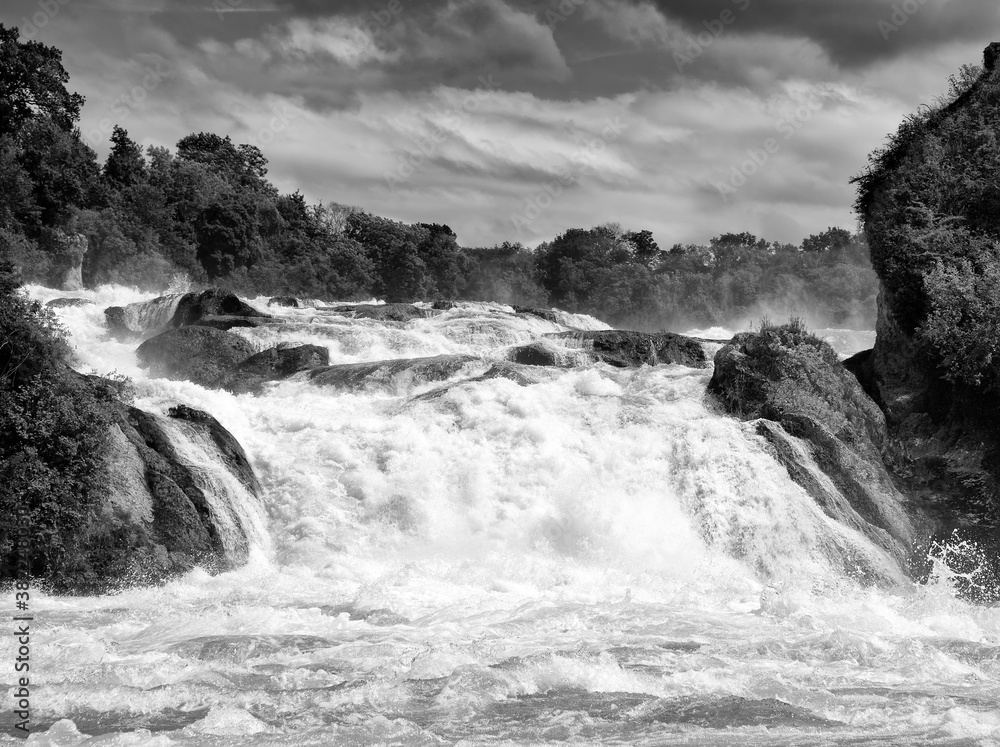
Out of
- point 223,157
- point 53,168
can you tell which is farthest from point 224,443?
point 223,157

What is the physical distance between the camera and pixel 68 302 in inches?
1073

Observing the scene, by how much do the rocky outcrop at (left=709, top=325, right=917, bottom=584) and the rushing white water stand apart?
A: 0.42m

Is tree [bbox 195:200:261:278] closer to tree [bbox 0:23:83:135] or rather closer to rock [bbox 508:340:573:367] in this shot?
tree [bbox 0:23:83:135]

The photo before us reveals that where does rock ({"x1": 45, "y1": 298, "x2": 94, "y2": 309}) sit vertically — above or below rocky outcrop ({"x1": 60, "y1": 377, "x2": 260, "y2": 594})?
above

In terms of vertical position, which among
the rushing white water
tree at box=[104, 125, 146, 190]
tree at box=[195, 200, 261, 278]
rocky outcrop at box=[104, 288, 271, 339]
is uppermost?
tree at box=[104, 125, 146, 190]

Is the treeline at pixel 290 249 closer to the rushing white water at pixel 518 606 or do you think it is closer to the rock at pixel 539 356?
the rock at pixel 539 356

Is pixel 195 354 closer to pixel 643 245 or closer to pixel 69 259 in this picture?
pixel 69 259

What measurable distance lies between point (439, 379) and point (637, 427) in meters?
4.79

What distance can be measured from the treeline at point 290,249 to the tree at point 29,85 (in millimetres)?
57

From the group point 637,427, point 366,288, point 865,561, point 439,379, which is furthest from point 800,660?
point 366,288

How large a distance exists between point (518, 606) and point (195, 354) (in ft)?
43.3

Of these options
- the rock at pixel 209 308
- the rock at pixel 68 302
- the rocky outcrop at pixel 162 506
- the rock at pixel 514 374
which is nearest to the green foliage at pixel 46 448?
the rocky outcrop at pixel 162 506

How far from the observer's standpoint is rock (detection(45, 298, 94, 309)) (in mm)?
26730

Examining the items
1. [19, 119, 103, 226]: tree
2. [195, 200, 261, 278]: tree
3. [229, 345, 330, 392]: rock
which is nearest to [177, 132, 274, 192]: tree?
[195, 200, 261, 278]: tree
